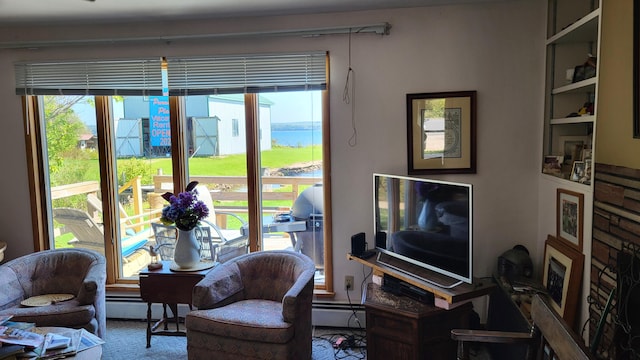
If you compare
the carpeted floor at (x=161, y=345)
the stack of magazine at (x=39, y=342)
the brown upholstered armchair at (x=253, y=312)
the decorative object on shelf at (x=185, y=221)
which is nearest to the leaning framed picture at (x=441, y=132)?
the brown upholstered armchair at (x=253, y=312)

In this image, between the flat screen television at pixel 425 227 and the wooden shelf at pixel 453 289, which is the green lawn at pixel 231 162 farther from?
the wooden shelf at pixel 453 289

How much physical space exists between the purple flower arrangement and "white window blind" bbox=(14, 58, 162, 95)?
933mm

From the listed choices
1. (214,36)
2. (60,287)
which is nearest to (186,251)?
(60,287)

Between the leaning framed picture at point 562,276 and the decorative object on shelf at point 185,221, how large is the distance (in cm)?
236

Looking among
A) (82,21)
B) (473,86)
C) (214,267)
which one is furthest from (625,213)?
(82,21)

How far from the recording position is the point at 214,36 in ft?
10.4

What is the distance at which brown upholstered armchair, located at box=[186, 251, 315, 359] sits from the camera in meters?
2.41

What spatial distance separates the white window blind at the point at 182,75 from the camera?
3162mm

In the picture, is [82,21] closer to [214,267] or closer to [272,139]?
[272,139]

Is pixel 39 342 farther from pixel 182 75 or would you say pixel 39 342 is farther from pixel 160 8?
pixel 160 8

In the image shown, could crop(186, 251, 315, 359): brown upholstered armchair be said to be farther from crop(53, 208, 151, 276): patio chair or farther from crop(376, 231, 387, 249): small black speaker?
crop(53, 208, 151, 276): patio chair

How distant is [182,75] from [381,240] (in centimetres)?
203

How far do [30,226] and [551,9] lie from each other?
4442mm

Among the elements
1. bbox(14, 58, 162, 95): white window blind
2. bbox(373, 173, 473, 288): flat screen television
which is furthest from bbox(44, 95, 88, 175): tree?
bbox(373, 173, 473, 288): flat screen television
